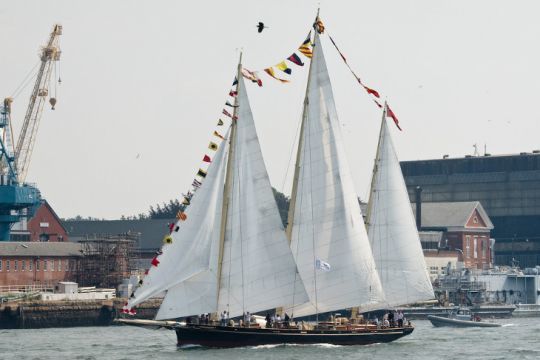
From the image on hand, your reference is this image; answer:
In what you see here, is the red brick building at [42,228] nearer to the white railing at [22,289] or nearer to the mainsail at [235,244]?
the white railing at [22,289]

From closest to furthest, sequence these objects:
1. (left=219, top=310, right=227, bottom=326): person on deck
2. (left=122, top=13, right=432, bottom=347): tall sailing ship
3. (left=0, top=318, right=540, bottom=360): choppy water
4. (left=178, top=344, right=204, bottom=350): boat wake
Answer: (left=0, top=318, right=540, bottom=360): choppy water → (left=122, top=13, right=432, bottom=347): tall sailing ship → (left=219, top=310, right=227, bottom=326): person on deck → (left=178, top=344, right=204, bottom=350): boat wake

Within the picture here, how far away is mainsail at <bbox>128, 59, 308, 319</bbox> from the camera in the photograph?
68312 millimetres

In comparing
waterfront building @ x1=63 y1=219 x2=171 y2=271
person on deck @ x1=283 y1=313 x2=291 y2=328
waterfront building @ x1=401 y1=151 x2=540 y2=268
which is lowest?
person on deck @ x1=283 y1=313 x2=291 y2=328

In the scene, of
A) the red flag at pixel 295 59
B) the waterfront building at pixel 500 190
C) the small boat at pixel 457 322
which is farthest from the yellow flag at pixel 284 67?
the waterfront building at pixel 500 190

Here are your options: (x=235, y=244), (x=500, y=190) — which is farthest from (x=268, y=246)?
(x=500, y=190)

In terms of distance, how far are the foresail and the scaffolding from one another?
2412 inches

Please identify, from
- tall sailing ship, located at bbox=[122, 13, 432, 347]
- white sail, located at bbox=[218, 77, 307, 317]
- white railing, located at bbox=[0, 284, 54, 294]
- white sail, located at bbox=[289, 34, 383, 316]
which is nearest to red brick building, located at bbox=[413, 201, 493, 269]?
white railing, located at bbox=[0, 284, 54, 294]

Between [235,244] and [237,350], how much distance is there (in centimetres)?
491

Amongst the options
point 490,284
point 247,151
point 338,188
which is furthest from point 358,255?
point 490,284

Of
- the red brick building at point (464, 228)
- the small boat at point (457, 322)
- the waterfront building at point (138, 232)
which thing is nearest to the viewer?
the small boat at point (457, 322)

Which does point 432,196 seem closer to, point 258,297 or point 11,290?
point 11,290

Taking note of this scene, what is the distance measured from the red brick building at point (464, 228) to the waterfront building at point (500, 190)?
5.14 m

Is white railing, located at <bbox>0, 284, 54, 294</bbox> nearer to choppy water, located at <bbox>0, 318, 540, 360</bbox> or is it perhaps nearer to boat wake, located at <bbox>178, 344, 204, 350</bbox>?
choppy water, located at <bbox>0, 318, 540, 360</bbox>

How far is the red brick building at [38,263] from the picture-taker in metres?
125
